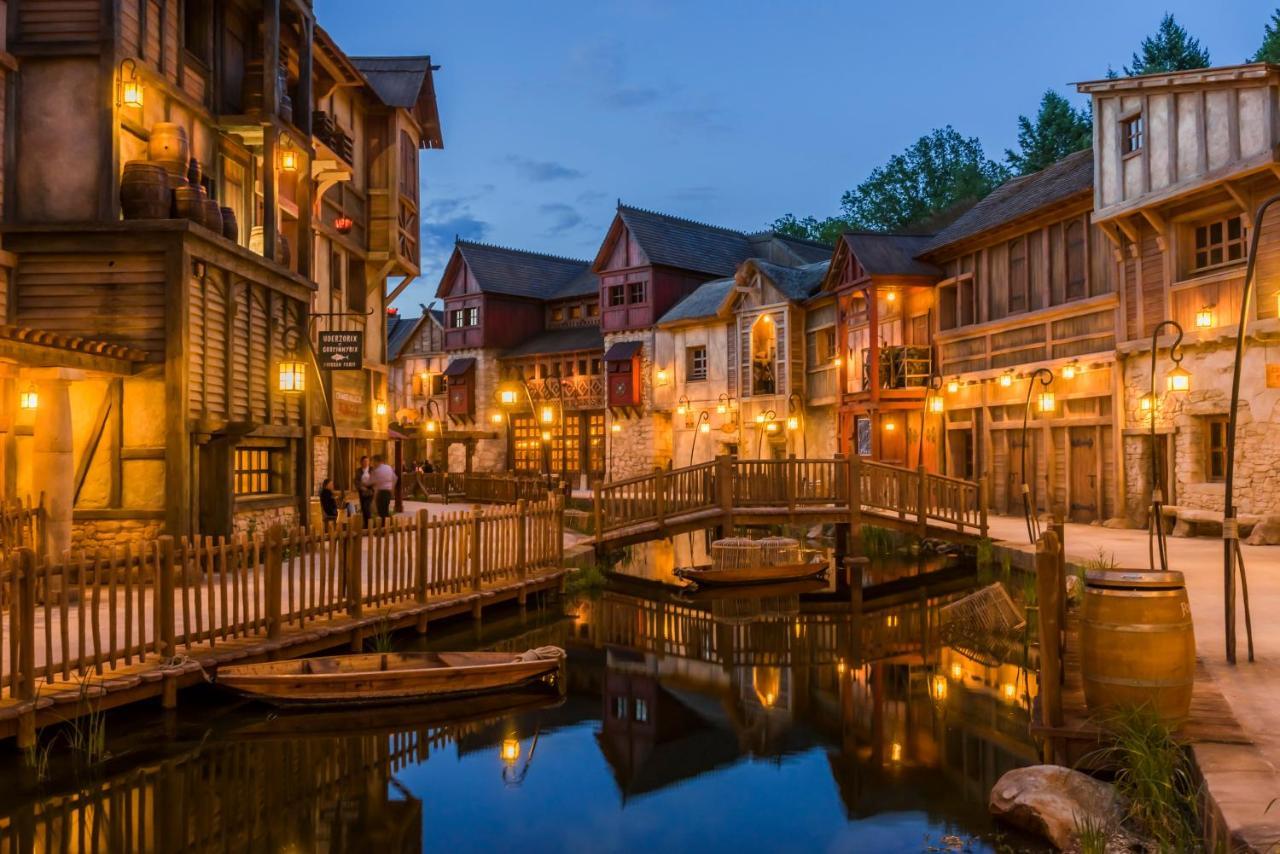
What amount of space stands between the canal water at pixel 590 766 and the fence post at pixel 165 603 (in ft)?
1.86

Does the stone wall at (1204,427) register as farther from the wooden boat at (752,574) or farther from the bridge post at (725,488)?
the bridge post at (725,488)

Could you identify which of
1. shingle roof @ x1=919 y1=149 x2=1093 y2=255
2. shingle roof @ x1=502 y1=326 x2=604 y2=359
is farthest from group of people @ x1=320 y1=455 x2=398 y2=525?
shingle roof @ x1=502 y1=326 x2=604 y2=359

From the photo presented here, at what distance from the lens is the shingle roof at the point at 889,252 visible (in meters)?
25.8

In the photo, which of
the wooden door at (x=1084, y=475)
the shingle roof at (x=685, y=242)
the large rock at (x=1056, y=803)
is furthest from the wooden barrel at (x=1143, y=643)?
the shingle roof at (x=685, y=242)

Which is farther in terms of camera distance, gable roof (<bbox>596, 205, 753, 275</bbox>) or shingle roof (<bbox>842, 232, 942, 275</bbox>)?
gable roof (<bbox>596, 205, 753, 275</bbox>)

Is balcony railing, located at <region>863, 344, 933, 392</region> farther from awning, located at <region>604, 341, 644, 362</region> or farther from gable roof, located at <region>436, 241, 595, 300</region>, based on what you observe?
gable roof, located at <region>436, 241, 595, 300</region>

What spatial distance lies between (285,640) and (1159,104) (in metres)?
17.6

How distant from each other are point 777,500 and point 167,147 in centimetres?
1107

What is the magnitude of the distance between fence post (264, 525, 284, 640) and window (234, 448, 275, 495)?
6.40 m

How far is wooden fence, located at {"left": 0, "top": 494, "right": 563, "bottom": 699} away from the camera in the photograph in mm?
7770

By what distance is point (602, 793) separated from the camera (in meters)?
7.90

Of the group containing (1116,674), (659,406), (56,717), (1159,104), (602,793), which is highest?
(1159,104)

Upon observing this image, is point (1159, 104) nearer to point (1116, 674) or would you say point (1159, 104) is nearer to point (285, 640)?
point (1116, 674)

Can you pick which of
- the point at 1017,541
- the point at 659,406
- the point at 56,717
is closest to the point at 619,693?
the point at 56,717
